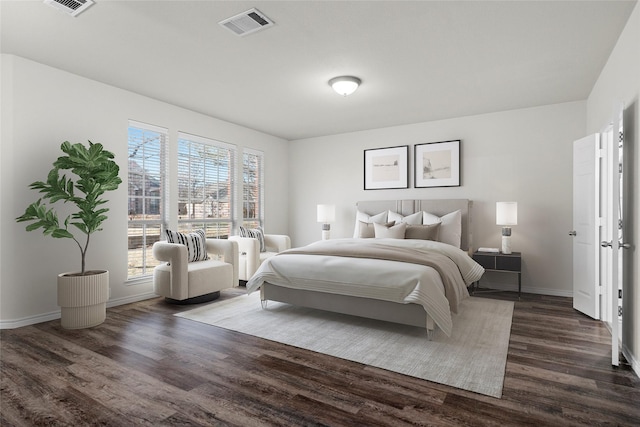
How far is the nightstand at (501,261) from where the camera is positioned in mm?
4551

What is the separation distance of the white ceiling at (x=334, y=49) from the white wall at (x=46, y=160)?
224mm

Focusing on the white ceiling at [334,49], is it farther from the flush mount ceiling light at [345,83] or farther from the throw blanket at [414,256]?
the throw blanket at [414,256]

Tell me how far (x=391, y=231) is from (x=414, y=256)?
1.52 metres

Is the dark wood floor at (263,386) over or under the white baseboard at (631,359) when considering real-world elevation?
under

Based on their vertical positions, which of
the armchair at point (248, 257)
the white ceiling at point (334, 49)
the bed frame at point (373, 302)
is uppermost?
the white ceiling at point (334, 49)

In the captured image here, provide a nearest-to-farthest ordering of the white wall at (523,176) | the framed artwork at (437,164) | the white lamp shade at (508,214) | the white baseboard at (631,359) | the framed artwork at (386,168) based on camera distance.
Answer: the white baseboard at (631,359)
the white lamp shade at (508,214)
the white wall at (523,176)
the framed artwork at (437,164)
the framed artwork at (386,168)

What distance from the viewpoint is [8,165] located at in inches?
135

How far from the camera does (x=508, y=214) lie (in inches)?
185

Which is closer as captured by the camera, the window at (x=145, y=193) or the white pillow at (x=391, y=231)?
the window at (x=145, y=193)

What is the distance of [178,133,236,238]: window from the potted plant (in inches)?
61.0

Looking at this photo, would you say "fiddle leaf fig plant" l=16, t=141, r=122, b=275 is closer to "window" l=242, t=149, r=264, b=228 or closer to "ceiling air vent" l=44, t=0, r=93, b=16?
"ceiling air vent" l=44, t=0, r=93, b=16

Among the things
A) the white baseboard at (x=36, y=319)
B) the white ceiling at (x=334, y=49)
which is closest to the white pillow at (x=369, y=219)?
the white ceiling at (x=334, y=49)

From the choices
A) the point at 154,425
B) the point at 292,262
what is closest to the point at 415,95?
the point at 292,262

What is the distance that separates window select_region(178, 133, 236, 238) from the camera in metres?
5.14
